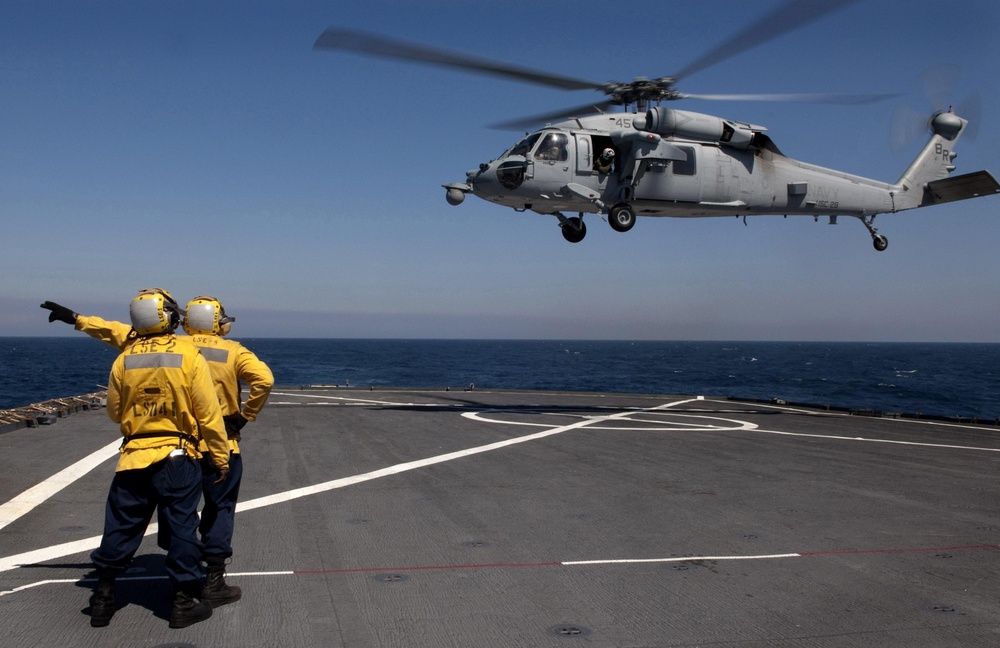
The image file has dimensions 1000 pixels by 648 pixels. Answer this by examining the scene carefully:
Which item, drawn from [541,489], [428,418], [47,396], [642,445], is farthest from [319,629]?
[47,396]

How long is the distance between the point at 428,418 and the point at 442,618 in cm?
1153

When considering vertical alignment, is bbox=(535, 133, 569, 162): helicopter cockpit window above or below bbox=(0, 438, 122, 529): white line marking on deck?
above

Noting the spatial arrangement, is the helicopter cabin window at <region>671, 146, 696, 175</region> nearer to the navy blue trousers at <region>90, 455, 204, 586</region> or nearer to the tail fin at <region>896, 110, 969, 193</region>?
the tail fin at <region>896, 110, 969, 193</region>

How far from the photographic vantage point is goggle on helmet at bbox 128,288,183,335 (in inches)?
195

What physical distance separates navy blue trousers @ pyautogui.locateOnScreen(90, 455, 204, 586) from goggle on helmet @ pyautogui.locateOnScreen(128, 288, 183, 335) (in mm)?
859

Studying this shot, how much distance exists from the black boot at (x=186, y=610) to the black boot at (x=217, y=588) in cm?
16

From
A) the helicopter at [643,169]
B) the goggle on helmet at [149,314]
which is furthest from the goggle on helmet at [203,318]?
the helicopter at [643,169]

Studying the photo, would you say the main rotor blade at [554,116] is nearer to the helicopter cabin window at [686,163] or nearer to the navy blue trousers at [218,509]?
the helicopter cabin window at [686,163]

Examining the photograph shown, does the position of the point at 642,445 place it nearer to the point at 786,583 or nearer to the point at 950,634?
the point at 786,583

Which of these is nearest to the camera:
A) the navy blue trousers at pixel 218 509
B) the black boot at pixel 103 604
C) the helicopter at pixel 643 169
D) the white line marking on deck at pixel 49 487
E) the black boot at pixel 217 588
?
the black boot at pixel 103 604

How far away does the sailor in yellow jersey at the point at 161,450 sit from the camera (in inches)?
184

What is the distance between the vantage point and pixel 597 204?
59.7 ft

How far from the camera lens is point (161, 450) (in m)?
4.77

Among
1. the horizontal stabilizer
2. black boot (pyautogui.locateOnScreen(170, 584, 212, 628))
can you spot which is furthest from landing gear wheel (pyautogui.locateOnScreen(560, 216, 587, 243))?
black boot (pyautogui.locateOnScreen(170, 584, 212, 628))
